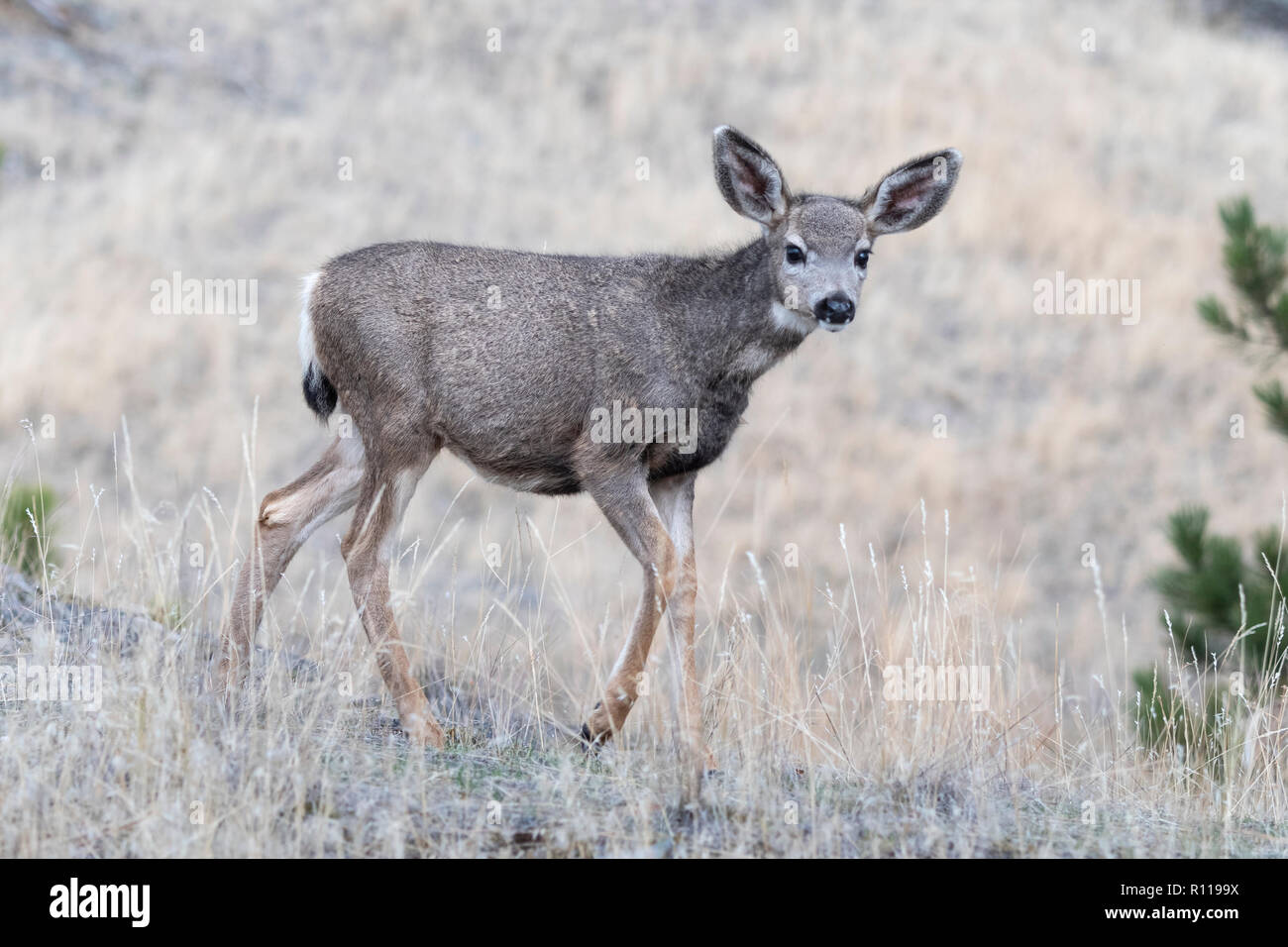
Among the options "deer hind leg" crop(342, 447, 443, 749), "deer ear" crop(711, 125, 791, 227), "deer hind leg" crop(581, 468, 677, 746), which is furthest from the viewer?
"deer ear" crop(711, 125, 791, 227)

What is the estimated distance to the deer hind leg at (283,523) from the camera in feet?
23.4

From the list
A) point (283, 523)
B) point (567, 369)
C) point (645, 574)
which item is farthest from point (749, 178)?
point (283, 523)

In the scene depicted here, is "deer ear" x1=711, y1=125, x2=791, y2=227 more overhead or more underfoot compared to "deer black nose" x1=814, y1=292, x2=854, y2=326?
more overhead

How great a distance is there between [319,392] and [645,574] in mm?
1959

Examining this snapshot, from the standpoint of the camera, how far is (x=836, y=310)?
675 centimetres

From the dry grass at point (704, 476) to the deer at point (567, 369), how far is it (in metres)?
0.29

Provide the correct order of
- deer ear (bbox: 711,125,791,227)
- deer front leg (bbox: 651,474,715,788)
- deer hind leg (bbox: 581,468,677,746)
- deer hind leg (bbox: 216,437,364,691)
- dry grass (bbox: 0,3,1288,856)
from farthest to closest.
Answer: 1. deer ear (bbox: 711,125,791,227)
2. deer hind leg (bbox: 216,437,364,691)
3. deer hind leg (bbox: 581,468,677,746)
4. deer front leg (bbox: 651,474,715,788)
5. dry grass (bbox: 0,3,1288,856)

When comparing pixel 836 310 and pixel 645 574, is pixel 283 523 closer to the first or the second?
pixel 645 574

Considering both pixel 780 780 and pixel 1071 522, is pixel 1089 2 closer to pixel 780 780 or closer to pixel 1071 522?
pixel 1071 522

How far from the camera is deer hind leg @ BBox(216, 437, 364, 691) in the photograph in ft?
23.4

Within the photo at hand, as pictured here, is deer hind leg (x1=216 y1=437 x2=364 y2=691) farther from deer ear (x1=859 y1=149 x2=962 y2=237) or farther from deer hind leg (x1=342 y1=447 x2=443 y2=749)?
deer ear (x1=859 y1=149 x2=962 y2=237)

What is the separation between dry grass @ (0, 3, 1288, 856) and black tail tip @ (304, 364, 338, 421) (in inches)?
32.7

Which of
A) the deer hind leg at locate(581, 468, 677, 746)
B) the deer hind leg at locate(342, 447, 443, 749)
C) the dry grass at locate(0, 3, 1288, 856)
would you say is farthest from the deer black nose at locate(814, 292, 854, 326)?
the deer hind leg at locate(342, 447, 443, 749)

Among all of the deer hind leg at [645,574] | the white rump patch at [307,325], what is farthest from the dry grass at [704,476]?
the white rump patch at [307,325]
